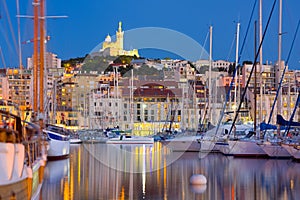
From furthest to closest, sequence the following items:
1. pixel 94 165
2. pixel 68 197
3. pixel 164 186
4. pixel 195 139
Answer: pixel 195 139 < pixel 94 165 < pixel 164 186 < pixel 68 197

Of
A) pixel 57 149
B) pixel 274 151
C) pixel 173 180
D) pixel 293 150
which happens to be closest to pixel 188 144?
pixel 274 151

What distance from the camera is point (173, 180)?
2781 centimetres

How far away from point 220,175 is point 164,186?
5341 millimetres

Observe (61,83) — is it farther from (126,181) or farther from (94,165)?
(126,181)

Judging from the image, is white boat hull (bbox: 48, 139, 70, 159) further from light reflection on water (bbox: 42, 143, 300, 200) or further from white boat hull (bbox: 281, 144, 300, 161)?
white boat hull (bbox: 281, 144, 300, 161)

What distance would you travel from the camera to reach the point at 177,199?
21.1 m

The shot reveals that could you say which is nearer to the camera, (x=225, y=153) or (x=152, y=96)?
(x=225, y=153)

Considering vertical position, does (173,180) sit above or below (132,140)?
above

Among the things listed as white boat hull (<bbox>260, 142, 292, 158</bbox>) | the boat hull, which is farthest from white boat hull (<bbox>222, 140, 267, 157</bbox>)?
the boat hull

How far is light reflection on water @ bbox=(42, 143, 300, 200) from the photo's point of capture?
22359mm

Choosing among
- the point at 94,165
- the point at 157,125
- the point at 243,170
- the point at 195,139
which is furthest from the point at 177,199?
the point at 157,125

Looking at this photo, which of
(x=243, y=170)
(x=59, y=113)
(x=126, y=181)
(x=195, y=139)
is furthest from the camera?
(x=59, y=113)

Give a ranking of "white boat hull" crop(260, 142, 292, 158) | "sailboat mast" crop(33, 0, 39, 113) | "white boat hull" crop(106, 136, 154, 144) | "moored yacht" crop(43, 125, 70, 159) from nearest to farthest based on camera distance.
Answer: "sailboat mast" crop(33, 0, 39, 113) < "moored yacht" crop(43, 125, 70, 159) < "white boat hull" crop(260, 142, 292, 158) < "white boat hull" crop(106, 136, 154, 144)

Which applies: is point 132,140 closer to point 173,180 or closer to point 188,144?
point 188,144
